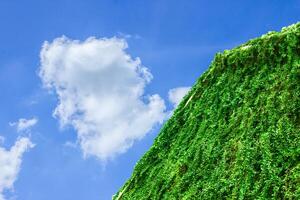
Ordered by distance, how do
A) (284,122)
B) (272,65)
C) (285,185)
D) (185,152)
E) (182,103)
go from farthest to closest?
(182,103), (185,152), (272,65), (284,122), (285,185)

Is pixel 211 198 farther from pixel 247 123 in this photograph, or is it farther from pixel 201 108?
pixel 201 108

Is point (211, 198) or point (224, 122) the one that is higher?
point (224, 122)

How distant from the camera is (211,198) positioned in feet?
37.9

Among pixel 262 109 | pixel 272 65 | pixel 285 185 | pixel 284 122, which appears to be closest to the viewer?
pixel 285 185

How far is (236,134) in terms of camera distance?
12.1 meters

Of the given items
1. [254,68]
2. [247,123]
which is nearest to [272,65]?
[254,68]

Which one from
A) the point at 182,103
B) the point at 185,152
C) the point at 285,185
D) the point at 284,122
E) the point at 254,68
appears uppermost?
the point at 182,103

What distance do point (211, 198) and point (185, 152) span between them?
1.99 metres

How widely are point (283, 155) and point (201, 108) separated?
12.4ft

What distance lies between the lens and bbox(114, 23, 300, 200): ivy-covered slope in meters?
10.8

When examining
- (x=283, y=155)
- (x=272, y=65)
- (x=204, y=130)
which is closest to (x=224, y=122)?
(x=204, y=130)

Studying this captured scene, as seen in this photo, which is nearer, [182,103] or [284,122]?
[284,122]

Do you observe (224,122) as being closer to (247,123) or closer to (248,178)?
(247,123)

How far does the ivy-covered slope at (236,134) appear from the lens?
10.8 meters
